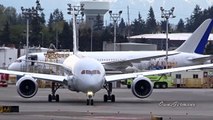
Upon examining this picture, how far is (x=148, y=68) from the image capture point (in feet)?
283

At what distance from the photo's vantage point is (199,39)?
81125 millimetres

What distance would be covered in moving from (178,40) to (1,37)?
4638cm

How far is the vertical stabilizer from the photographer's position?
7950 centimetres

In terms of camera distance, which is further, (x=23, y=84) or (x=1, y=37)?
(x=1, y=37)

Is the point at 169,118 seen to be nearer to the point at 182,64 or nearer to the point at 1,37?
the point at 182,64

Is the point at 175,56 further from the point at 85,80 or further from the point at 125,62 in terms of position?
the point at 85,80

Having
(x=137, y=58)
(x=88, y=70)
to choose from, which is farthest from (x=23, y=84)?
(x=137, y=58)

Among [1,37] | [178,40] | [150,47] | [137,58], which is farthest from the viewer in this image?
[178,40]

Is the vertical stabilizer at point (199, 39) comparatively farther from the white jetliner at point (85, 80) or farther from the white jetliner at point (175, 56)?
the white jetliner at point (85, 80)

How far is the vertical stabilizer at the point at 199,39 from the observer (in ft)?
261

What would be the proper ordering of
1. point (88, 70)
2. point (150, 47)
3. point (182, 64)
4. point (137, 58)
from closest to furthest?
point (88, 70)
point (137, 58)
point (182, 64)
point (150, 47)

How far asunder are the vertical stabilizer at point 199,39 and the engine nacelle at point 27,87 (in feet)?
134

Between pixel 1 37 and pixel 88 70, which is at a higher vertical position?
pixel 1 37

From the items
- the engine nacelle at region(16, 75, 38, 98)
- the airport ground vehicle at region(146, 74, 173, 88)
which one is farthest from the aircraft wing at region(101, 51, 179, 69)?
the engine nacelle at region(16, 75, 38, 98)
